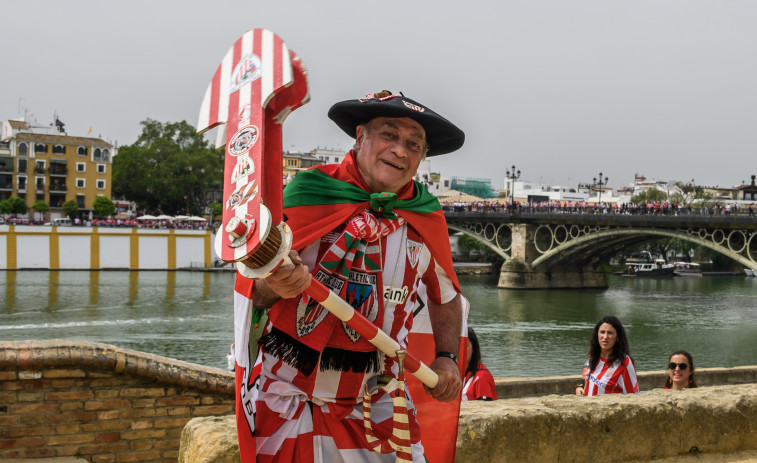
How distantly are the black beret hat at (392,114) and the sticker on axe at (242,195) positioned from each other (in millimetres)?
624

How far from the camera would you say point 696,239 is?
36.4 metres

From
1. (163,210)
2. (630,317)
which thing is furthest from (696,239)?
(163,210)

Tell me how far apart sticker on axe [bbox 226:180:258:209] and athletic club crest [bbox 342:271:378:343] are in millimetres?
509

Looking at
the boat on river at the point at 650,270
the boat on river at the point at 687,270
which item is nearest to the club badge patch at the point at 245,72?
the boat on river at the point at 650,270

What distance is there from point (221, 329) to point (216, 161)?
138 ft

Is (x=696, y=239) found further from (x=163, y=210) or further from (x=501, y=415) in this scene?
(x=163, y=210)

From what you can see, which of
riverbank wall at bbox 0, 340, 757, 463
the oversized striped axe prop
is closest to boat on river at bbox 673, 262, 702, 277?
riverbank wall at bbox 0, 340, 757, 463

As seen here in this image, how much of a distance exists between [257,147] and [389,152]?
0.58 metres

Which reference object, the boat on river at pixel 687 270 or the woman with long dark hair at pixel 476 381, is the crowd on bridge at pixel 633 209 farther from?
the woman with long dark hair at pixel 476 381

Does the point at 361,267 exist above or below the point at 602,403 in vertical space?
above

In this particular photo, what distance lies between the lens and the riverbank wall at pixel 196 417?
12.4 feet

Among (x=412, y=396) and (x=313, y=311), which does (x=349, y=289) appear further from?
(x=412, y=396)

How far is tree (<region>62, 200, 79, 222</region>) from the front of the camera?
63438 mm

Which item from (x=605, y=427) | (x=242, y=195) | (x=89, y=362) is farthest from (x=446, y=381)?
(x=89, y=362)
